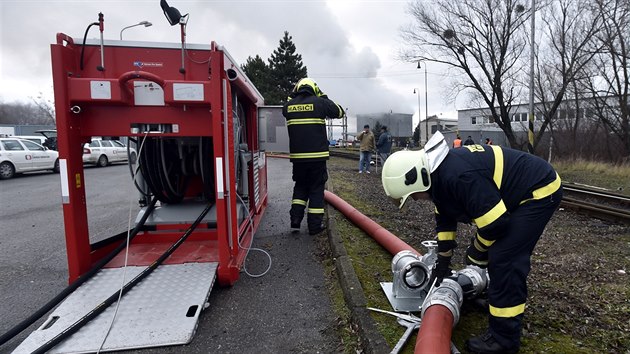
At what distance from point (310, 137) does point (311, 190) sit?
2.28 ft

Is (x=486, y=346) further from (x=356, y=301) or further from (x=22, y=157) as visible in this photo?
(x=22, y=157)

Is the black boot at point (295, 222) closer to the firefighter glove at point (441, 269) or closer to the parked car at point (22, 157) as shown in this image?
the firefighter glove at point (441, 269)

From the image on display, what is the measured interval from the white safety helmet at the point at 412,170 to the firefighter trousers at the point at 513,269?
1.92 ft

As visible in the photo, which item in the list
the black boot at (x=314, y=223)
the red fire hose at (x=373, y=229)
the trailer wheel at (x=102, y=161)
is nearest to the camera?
the red fire hose at (x=373, y=229)

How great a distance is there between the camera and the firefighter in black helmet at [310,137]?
4.81 metres

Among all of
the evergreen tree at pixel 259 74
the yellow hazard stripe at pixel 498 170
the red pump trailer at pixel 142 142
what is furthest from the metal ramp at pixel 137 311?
the evergreen tree at pixel 259 74

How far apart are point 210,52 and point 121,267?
85.1 inches

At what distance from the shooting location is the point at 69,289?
3098 mm

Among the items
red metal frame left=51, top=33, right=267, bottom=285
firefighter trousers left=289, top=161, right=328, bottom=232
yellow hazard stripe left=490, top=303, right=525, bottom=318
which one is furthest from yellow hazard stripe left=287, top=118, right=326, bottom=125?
yellow hazard stripe left=490, top=303, right=525, bottom=318

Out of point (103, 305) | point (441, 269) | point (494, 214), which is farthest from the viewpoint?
point (103, 305)

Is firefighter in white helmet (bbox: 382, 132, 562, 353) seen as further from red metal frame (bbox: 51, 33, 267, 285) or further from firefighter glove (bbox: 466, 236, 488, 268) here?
red metal frame (bbox: 51, 33, 267, 285)

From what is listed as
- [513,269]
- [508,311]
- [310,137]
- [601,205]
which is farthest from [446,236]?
[601,205]

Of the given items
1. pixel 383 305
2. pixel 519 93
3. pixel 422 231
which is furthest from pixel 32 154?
pixel 519 93

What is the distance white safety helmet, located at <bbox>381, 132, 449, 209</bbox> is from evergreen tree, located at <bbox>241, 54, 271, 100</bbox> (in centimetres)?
3951
